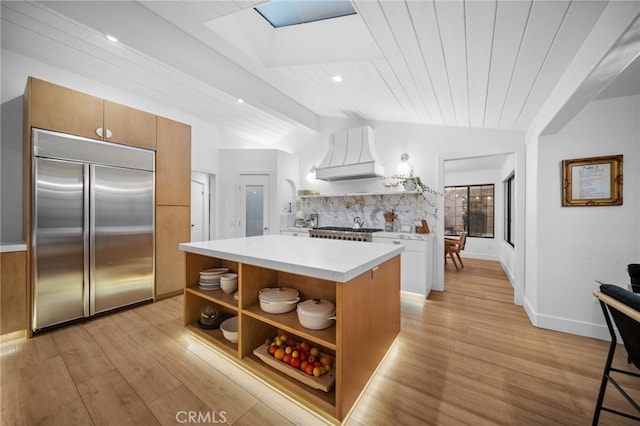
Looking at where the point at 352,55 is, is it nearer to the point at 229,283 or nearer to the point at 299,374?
the point at 229,283

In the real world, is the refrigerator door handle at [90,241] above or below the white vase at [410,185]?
below

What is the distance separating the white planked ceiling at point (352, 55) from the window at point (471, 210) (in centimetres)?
383

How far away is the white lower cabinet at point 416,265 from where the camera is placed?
131 inches

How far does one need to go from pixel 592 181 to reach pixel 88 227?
4971mm

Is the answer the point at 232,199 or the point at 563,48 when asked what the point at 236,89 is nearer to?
the point at 232,199

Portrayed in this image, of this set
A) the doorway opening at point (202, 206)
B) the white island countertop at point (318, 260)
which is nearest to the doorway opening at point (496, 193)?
the white island countertop at point (318, 260)

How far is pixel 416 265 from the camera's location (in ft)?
11.1

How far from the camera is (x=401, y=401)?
4.96 ft

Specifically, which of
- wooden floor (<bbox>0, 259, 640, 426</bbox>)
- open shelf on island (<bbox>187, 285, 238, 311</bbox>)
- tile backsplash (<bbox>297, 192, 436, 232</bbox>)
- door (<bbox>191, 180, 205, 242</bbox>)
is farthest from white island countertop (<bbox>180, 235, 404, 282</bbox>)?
door (<bbox>191, 180, 205, 242</bbox>)

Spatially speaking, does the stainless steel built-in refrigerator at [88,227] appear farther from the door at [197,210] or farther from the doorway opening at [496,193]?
the doorway opening at [496,193]

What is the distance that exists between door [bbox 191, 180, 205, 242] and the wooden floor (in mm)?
2191

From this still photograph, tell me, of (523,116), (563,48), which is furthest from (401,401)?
(523,116)

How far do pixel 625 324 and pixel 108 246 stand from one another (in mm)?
4067

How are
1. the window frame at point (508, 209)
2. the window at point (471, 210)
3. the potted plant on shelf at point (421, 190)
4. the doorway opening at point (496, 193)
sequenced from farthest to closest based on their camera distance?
the window at point (471, 210), the window frame at point (508, 209), the potted plant on shelf at point (421, 190), the doorway opening at point (496, 193)
